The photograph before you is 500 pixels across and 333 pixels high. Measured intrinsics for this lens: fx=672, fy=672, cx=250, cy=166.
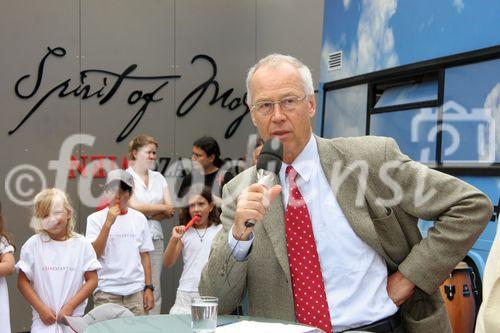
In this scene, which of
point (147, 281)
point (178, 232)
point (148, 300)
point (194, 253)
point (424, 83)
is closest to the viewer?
point (424, 83)

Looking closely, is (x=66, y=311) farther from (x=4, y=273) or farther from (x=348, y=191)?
→ (x=348, y=191)

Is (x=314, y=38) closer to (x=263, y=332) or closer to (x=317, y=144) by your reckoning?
(x=317, y=144)

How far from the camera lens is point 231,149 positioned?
8547mm

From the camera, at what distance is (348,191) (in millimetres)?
2250

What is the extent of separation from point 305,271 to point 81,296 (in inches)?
107

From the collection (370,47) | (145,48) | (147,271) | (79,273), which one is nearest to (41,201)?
(79,273)

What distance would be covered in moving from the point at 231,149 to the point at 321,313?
644 centimetres

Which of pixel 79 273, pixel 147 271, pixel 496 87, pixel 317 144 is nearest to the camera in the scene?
pixel 317 144

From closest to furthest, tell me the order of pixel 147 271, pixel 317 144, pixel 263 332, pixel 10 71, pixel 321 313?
pixel 263 332 < pixel 321 313 < pixel 317 144 < pixel 147 271 < pixel 10 71

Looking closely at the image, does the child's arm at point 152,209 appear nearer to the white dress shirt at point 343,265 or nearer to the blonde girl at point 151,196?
the blonde girl at point 151,196

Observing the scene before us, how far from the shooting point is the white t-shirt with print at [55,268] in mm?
4520

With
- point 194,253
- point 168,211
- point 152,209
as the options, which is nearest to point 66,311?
point 194,253

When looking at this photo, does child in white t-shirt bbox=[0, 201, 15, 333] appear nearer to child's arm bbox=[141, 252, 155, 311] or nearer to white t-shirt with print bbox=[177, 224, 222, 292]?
child's arm bbox=[141, 252, 155, 311]

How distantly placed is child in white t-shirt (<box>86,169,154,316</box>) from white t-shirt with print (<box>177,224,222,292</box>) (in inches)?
13.0
